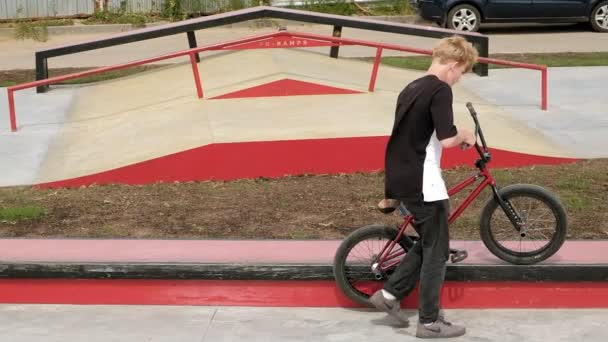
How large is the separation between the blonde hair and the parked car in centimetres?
1435

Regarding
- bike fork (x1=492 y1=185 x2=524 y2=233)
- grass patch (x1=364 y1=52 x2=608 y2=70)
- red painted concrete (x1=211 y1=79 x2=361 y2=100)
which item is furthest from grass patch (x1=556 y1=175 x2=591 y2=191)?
grass patch (x1=364 y1=52 x2=608 y2=70)

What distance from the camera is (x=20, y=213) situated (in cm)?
755

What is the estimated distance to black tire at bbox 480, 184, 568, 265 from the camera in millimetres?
5730

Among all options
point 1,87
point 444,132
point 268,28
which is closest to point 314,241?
point 444,132

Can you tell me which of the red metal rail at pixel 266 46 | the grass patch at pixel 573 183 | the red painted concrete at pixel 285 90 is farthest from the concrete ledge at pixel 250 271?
the red painted concrete at pixel 285 90

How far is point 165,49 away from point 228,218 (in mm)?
11692

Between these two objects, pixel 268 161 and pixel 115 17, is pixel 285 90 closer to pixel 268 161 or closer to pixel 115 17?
pixel 268 161

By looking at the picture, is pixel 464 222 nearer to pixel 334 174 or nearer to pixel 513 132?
pixel 334 174

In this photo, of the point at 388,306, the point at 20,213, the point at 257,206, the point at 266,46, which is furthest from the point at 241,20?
the point at 388,306

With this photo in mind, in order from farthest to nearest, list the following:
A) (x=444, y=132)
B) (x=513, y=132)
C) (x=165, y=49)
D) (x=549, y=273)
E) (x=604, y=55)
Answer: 1. (x=165, y=49)
2. (x=604, y=55)
3. (x=513, y=132)
4. (x=549, y=273)
5. (x=444, y=132)

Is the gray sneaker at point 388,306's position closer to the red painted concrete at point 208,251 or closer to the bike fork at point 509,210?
the red painted concrete at point 208,251

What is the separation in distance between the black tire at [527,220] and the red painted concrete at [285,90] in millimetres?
4936

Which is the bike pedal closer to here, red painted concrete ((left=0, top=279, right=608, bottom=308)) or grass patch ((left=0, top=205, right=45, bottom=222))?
red painted concrete ((left=0, top=279, right=608, bottom=308))

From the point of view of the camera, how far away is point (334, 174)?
28.5 feet
